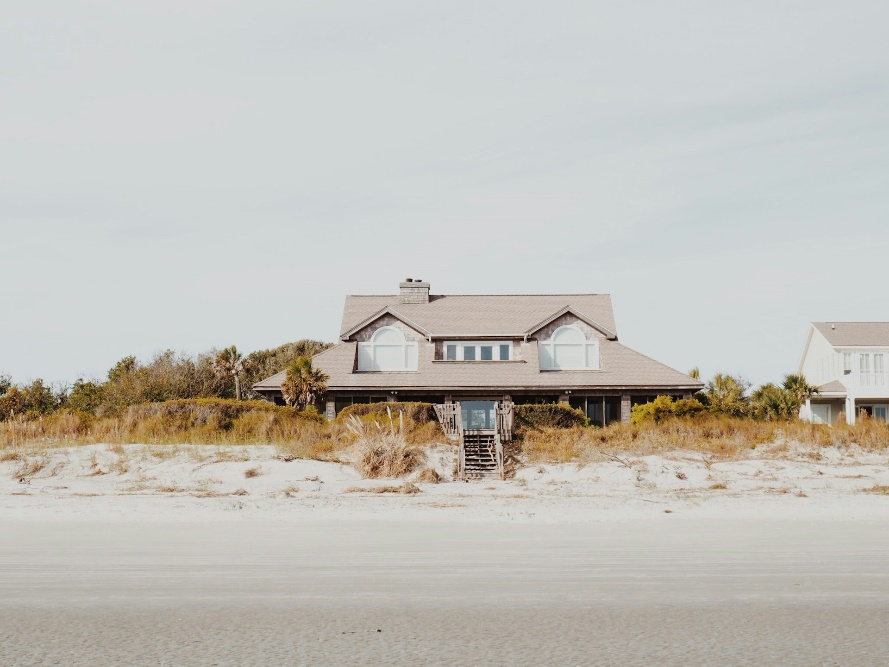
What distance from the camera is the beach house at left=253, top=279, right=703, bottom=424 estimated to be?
3834 centimetres

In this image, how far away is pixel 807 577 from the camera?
802 centimetres

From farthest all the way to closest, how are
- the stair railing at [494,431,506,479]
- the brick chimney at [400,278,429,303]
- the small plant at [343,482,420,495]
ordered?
the brick chimney at [400,278,429,303] < the stair railing at [494,431,506,479] < the small plant at [343,482,420,495]

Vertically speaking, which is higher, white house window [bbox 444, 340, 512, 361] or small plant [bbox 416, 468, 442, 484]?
white house window [bbox 444, 340, 512, 361]

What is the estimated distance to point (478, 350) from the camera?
4122cm

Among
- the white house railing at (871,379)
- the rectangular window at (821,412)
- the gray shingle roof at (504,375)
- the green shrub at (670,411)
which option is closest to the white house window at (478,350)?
the gray shingle roof at (504,375)

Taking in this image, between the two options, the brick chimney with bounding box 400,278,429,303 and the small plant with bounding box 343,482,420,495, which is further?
the brick chimney with bounding box 400,278,429,303

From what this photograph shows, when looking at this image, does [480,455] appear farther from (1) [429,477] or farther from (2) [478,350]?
(2) [478,350]

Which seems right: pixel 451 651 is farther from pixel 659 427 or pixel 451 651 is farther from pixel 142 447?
pixel 659 427

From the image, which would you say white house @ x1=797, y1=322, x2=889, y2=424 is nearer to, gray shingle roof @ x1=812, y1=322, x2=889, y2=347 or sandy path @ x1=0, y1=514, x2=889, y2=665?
gray shingle roof @ x1=812, y1=322, x2=889, y2=347

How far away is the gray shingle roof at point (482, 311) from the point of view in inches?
1635

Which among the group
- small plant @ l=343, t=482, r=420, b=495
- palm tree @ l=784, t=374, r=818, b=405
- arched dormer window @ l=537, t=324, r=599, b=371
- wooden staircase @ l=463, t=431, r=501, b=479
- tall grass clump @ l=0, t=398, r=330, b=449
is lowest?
small plant @ l=343, t=482, r=420, b=495

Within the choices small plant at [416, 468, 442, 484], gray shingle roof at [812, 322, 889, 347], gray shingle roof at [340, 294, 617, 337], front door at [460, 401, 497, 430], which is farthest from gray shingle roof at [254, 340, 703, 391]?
gray shingle roof at [812, 322, 889, 347]

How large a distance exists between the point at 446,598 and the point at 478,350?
3431 centimetres

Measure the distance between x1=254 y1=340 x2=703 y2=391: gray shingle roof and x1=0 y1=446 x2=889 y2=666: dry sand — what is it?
18.5 metres
